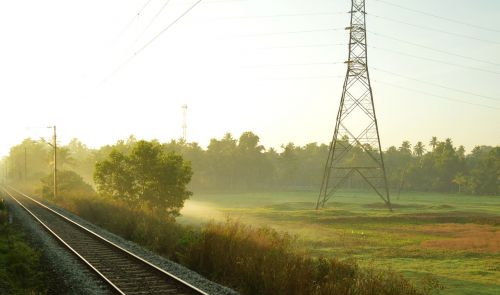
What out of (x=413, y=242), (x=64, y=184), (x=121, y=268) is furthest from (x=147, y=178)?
(x=64, y=184)

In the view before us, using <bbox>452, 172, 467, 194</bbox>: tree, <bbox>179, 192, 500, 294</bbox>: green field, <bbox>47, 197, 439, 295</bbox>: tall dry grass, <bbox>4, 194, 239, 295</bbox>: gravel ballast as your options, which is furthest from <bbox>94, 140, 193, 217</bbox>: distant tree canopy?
<bbox>452, 172, 467, 194</bbox>: tree

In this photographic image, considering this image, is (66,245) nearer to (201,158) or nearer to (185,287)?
(185,287)

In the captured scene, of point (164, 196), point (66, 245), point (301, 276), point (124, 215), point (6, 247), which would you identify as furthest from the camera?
point (164, 196)

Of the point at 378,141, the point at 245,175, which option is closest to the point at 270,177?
the point at 245,175

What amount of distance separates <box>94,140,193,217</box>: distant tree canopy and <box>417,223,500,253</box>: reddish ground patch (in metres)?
25.9

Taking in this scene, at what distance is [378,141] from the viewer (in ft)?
179

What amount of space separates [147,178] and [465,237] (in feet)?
114

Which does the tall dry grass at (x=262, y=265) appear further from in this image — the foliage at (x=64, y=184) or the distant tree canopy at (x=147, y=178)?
the foliage at (x=64, y=184)

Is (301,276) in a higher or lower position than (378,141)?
lower

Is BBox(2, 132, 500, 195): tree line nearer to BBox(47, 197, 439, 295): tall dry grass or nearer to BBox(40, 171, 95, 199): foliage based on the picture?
BBox(40, 171, 95, 199): foliage

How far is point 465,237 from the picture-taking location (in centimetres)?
4456

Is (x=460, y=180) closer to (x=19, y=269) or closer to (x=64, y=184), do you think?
(x=64, y=184)

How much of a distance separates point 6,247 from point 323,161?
18021 centimetres

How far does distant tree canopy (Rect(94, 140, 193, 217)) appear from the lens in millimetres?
45750
